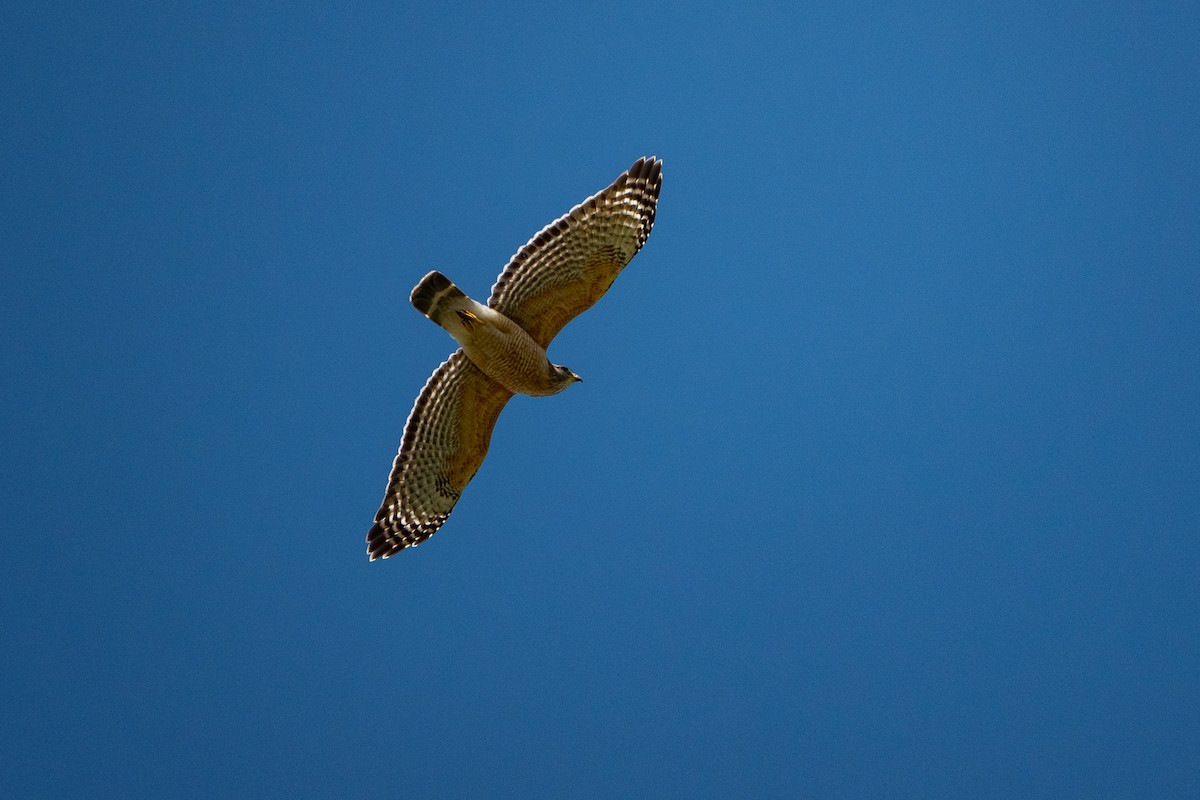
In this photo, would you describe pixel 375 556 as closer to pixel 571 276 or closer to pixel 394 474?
pixel 394 474

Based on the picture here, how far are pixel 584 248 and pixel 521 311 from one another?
525 millimetres

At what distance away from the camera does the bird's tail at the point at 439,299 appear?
7.01 m

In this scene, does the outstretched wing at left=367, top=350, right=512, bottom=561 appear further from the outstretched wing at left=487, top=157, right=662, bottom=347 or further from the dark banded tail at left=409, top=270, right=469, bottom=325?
the outstretched wing at left=487, top=157, right=662, bottom=347

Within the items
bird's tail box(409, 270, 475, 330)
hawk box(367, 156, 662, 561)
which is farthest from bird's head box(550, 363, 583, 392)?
bird's tail box(409, 270, 475, 330)

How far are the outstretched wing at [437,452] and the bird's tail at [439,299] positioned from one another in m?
0.39

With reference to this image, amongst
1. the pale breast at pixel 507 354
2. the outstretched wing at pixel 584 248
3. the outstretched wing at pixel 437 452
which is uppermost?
the outstretched wing at pixel 584 248

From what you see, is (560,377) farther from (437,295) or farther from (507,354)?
(437,295)

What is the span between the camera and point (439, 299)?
7.05 meters

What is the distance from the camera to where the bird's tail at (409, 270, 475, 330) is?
276 inches

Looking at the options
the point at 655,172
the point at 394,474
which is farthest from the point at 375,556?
the point at 655,172

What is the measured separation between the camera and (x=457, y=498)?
26.6 feet

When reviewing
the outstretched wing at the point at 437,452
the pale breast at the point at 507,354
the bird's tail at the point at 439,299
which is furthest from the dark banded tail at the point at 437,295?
the outstretched wing at the point at 437,452

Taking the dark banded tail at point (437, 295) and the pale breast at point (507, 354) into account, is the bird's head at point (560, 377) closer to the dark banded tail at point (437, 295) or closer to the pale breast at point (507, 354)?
the pale breast at point (507, 354)

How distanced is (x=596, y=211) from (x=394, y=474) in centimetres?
206
